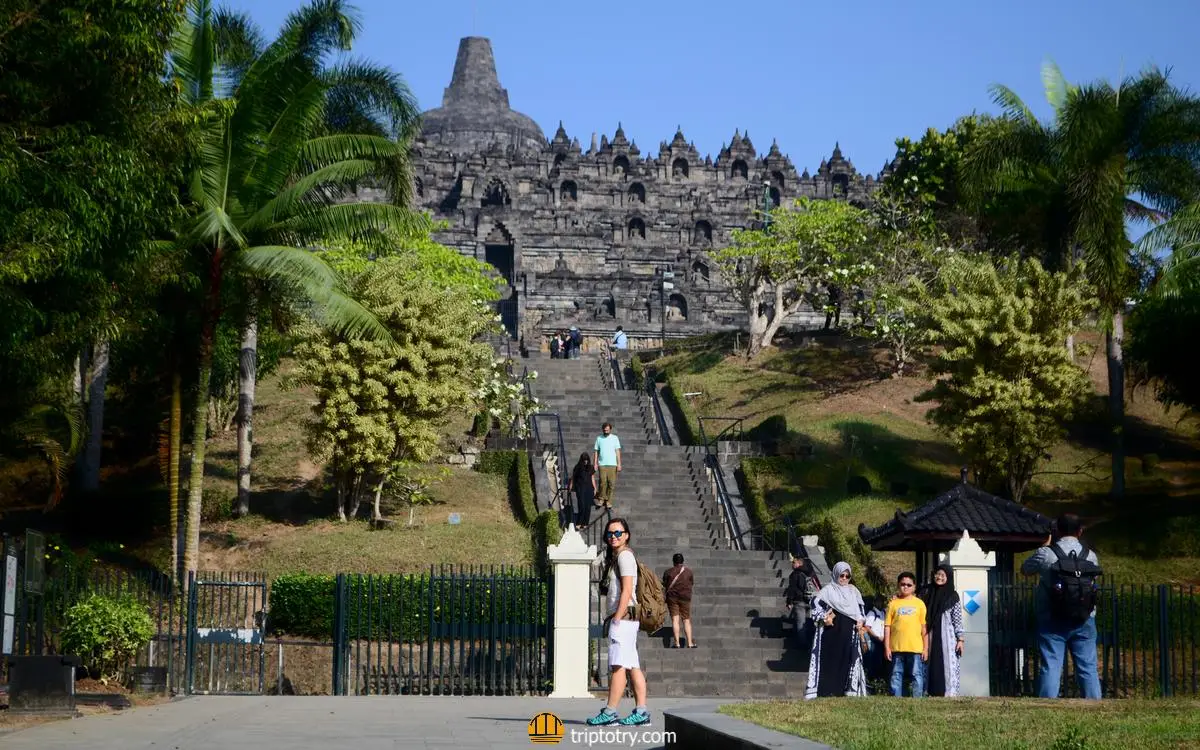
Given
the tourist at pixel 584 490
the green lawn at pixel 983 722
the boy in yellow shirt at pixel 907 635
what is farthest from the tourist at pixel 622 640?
the tourist at pixel 584 490

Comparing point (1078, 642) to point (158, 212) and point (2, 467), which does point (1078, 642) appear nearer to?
point (158, 212)

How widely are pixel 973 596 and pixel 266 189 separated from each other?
13.0 metres

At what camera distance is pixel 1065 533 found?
1692 cm

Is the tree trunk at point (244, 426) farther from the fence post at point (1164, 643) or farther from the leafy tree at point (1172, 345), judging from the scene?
the leafy tree at point (1172, 345)

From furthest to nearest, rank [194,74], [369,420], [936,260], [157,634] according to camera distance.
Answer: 1. [936,260]
2. [369,420]
3. [194,74]
4. [157,634]

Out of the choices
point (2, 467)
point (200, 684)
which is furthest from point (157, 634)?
point (2, 467)

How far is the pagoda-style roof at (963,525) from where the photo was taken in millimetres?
21641

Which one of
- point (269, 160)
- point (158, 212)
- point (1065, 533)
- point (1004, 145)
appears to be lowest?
point (1065, 533)

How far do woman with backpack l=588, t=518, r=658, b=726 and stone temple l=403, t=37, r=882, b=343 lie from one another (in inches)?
1896

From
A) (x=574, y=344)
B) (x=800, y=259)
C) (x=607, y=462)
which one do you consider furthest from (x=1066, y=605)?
(x=574, y=344)

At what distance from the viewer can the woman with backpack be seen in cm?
1450

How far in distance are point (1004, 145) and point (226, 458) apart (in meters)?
19.6

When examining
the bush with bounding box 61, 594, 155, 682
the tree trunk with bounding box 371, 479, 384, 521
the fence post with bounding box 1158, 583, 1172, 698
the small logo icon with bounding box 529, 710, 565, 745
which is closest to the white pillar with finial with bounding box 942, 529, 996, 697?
the fence post with bounding box 1158, 583, 1172, 698

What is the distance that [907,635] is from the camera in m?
17.8
